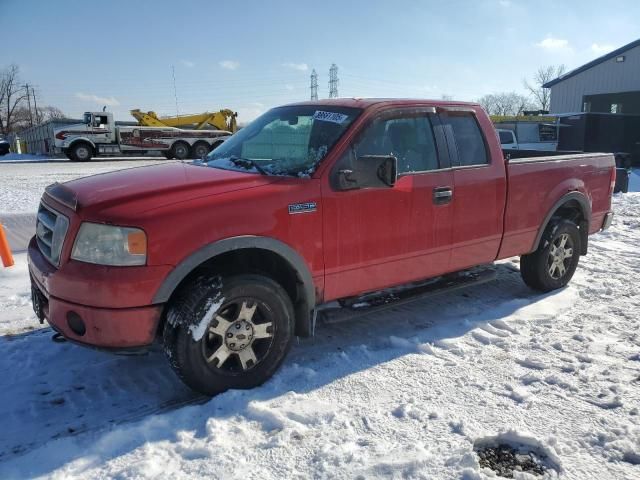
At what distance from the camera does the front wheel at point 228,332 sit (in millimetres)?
3053

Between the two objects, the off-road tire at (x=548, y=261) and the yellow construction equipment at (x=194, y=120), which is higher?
the yellow construction equipment at (x=194, y=120)

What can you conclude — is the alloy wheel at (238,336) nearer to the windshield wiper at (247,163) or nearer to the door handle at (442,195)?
the windshield wiper at (247,163)

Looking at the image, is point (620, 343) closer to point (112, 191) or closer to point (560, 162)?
point (560, 162)

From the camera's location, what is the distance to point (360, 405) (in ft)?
10.4

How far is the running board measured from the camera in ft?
12.5

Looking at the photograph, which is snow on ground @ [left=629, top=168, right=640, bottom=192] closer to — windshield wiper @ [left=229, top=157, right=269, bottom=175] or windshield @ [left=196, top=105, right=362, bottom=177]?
windshield @ [left=196, top=105, right=362, bottom=177]

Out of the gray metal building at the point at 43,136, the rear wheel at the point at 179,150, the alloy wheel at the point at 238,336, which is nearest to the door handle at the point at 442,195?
the alloy wheel at the point at 238,336

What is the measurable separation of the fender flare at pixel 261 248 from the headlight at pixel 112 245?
8.3 inches

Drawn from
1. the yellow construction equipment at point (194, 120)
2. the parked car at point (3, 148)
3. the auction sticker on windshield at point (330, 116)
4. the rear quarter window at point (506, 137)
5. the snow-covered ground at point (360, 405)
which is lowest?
the snow-covered ground at point (360, 405)

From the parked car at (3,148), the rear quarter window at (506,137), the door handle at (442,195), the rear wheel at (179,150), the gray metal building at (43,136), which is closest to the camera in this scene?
the door handle at (442,195)

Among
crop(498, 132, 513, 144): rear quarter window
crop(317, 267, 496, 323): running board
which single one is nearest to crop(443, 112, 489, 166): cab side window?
crop(317, 267, 496, 323): running board

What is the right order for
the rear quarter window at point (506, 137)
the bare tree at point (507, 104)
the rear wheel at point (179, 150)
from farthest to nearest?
the bare tree at point (507, 104), the rear wheel at point (179, 150), the rear quarter window at point (506, 137)

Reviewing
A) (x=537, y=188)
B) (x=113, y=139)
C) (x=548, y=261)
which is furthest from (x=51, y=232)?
(x=113, y=139)

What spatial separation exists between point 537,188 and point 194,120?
93.1ft
